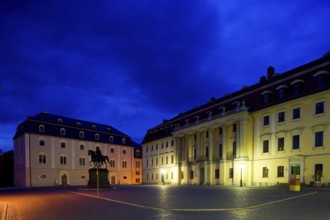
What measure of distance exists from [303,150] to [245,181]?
1080 cm

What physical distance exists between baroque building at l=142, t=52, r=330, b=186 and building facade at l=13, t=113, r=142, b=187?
800 inches

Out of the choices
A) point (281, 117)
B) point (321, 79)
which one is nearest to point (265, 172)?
point (281, 117)

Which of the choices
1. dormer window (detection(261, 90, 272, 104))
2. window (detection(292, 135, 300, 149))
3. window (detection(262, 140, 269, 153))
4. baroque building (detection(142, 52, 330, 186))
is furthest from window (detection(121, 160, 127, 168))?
window (detection(292, 135, 300, 149))

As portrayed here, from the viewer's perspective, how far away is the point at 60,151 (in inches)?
2411

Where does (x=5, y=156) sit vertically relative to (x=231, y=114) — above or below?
below

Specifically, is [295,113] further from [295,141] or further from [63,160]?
[63,160]

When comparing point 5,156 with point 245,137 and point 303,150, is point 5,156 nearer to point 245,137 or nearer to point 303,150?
point 245,137

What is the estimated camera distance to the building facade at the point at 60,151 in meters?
56.0

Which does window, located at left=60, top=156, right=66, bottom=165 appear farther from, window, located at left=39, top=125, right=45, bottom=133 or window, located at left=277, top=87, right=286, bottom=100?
window, located at left=277, top=87, right=286, bottom=100

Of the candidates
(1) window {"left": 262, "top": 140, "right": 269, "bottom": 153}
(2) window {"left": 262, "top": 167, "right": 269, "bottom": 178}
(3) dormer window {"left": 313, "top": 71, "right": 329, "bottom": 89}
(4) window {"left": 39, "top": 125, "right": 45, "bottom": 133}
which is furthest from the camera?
(4) window {"left": 39, "top": 125, "right": 45, "bottom": 133}

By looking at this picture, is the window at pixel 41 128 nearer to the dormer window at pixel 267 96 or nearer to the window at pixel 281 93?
the dormer window at pixel 267 96

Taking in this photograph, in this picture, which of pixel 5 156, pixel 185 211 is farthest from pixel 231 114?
pixel 5 156

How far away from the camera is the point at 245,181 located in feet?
132

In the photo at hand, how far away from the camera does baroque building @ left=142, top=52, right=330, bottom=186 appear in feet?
104
